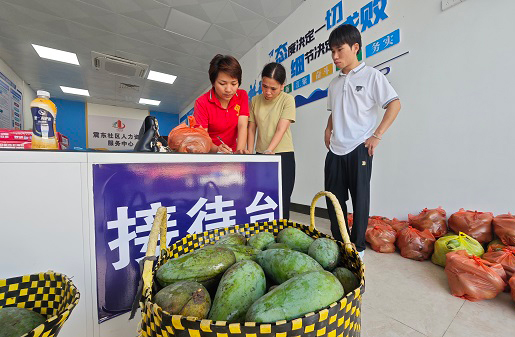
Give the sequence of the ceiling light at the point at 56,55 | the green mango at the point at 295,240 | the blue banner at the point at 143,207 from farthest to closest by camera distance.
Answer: the ceiling light at the point at 56,55 < the blue banner at the point at 143,207 < the green mango at the point at 295,240

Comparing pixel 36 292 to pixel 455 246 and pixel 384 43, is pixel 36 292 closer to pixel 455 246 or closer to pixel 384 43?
pixel 455 246

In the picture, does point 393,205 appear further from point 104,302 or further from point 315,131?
point 104,302

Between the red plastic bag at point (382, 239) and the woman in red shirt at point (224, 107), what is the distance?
1.18 m

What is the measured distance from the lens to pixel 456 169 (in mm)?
1683

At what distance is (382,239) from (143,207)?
1.64m

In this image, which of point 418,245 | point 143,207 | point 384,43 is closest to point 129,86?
point 384,43

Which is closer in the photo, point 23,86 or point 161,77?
point 161,77

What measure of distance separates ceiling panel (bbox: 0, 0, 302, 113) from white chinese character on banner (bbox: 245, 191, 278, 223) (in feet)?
9.81

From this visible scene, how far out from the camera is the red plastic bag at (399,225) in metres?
1.81

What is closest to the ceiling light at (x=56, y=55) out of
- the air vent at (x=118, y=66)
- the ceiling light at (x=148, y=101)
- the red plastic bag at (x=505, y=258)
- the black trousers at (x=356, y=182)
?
the air vent at (x=118, y=66)

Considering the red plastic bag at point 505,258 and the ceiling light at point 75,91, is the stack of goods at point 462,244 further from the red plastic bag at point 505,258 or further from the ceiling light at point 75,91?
the ceiling light at point 75,91

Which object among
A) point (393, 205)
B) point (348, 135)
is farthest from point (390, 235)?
point (348, 135)

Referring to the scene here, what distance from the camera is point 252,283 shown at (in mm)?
348

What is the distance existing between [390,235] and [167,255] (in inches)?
67.9
